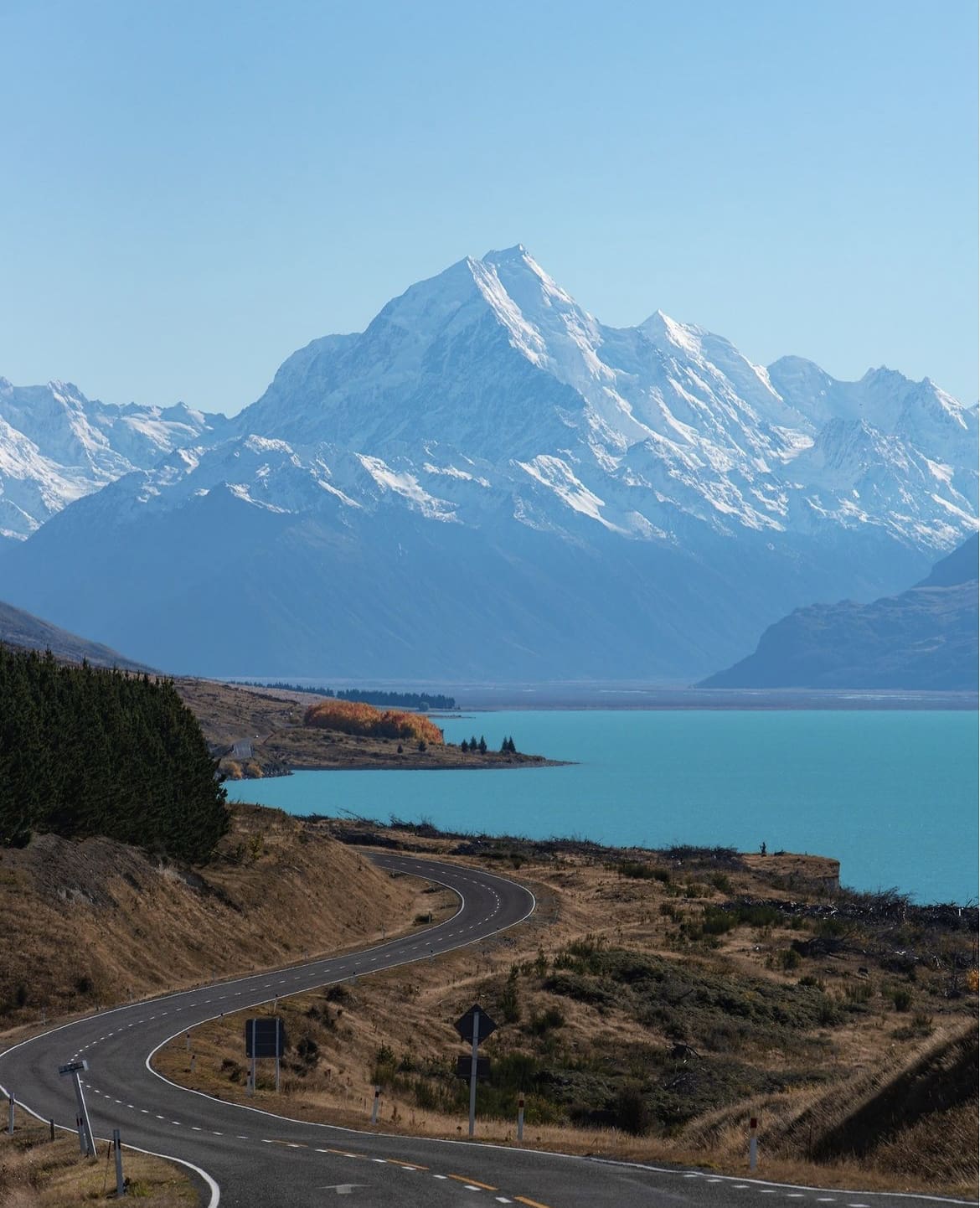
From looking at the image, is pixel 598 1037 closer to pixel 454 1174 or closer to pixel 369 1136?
pixel 369 1136

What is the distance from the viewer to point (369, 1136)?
39969 millimetres

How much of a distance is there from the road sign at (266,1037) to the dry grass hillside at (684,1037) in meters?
1.25

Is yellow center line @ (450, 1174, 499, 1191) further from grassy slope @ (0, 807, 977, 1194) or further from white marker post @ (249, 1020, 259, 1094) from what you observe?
white marker post @ (249, 1020, 259, 1094)

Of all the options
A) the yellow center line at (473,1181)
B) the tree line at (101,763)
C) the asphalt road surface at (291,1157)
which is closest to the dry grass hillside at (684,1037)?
the asphalt road surface at (291,1157)

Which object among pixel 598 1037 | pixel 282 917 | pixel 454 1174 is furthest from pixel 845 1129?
pixel 282 917

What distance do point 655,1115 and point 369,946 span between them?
99.4ft

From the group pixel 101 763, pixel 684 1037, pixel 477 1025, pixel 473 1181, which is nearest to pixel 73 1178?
pixel 473 1181

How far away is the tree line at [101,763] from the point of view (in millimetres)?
74375

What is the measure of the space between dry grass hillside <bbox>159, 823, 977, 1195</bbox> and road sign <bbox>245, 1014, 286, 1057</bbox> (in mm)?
1253

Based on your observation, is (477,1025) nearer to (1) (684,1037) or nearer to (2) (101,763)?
(1) (684,1037)

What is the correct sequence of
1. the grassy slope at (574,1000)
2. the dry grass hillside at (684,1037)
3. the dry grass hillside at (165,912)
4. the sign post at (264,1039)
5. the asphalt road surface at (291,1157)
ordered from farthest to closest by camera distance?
the dry grass hillside at (165,912) < the sign post at (264,1039) < the grassy slope at (574,1000) < the dry grass hillside at (684,1037) < the asphalt road surface at (291,1157)

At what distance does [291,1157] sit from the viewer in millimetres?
35656

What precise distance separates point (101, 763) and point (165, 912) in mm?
7781

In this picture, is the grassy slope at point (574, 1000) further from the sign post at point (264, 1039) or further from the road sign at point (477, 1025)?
the road sign at point (477, 1025)
